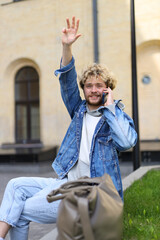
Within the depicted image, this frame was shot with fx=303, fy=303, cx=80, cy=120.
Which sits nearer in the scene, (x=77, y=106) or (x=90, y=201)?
(x=90, y=201)

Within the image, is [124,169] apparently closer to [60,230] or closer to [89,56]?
[89,56]

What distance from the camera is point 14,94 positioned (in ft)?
40.1

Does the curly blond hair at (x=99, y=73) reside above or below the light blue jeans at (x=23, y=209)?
above

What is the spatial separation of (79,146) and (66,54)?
31.1 inches

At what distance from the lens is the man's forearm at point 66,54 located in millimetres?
2550

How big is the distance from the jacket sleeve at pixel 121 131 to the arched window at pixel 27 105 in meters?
9.84

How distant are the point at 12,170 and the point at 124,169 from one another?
146 inches

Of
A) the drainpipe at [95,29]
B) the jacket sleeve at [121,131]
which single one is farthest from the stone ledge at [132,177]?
the drainpipe at [95,29]

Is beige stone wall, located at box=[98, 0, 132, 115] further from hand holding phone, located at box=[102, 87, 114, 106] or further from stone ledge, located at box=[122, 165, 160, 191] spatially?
hand holding phone, located at box=[102, 87, 114, 106]

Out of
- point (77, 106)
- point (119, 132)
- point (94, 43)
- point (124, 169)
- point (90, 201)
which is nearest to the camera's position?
point (90, 201)

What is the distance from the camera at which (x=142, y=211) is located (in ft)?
11.5

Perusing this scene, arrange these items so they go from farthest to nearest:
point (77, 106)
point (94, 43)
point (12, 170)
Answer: point (94, 43) < point (12, 170) < point (77, 106)

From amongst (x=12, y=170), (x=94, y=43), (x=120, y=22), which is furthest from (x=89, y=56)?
(x=12, y=170)

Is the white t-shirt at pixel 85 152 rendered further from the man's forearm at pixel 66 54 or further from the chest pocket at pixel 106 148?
the man's forearm at pixel 66 54
